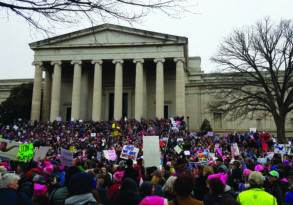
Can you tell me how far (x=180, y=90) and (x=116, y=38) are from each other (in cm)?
1110

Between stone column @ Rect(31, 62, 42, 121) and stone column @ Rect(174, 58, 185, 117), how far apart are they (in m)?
17.9

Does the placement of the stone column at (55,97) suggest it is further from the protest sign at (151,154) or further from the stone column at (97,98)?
the protest sign at (151,154)

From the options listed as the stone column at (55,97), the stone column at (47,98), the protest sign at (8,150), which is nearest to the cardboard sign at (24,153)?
the protest sign at (8,150)

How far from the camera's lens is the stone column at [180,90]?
43906 mm

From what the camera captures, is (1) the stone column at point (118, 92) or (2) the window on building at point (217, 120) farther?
(2) the window on building at point (217, 120)

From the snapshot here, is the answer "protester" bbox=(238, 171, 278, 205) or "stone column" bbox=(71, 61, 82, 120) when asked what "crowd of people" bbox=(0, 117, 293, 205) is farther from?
"stone column" bbox=(71, 61, 82, 120)

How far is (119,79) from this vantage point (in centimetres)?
4525

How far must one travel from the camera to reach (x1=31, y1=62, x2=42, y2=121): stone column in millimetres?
45844

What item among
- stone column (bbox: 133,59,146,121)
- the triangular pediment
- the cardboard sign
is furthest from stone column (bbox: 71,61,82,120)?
the cardboard sign

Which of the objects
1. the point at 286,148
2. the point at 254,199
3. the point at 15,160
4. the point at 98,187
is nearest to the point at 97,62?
the point at 286,148

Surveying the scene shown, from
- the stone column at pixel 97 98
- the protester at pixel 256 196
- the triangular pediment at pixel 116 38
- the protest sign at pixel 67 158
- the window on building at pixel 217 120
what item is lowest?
the protester at pixel 256 196

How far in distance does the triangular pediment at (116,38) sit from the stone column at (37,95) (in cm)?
302

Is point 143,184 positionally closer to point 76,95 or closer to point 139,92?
point 139,92

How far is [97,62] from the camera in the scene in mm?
46625
